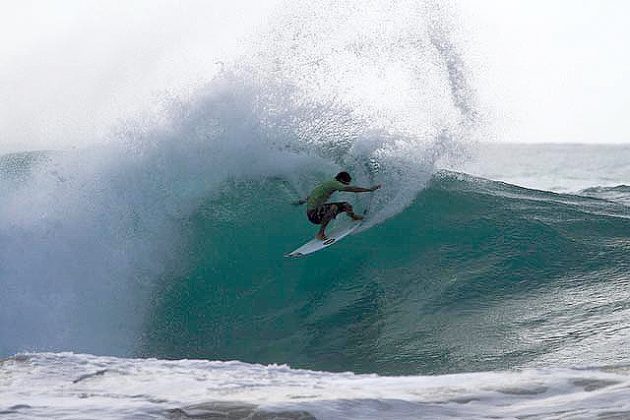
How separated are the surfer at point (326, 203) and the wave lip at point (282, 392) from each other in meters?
4.33

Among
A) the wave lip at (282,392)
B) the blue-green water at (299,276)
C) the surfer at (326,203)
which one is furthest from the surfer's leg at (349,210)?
the wave lip at (282,392)

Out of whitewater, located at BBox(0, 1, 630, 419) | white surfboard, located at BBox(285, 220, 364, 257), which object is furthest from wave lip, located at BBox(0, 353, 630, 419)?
white surfboard, located at BBox(285, 220, 364, 257)

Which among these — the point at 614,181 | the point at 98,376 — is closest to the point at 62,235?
the point at 98,376

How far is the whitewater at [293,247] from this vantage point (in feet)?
22.4

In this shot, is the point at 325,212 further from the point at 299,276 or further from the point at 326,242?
the point at 299,276

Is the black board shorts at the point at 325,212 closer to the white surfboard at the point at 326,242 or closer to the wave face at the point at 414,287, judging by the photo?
the white surfboard at the point at 326,242

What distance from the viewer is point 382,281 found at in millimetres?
8812

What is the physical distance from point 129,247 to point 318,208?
230 centimetres

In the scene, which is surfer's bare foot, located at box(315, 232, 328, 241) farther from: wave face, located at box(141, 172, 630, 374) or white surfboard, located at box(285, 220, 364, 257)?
wave face, located at box(141, 172, 630, 374)

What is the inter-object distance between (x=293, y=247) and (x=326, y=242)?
71 cm

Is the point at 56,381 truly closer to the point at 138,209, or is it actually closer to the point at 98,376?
the point at 98,376

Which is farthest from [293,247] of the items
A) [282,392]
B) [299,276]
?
[282,392]

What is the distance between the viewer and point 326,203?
8.77 m

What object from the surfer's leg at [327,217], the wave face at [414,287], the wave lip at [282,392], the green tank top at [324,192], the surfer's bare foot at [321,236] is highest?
the green tank top at [324,192]
